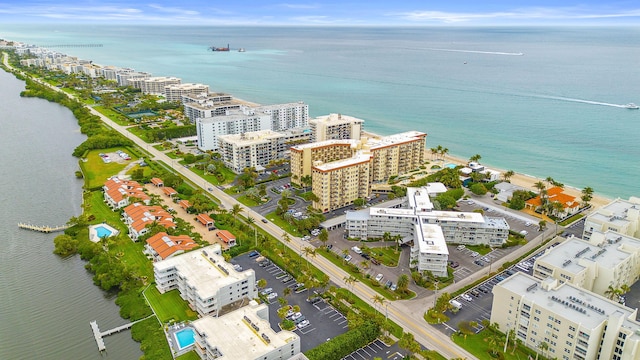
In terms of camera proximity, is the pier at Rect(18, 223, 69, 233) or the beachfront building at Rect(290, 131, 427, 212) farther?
the beachfront building at Rect(290, 131, 427, 212)

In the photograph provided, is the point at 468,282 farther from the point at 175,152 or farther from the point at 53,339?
the point at 175,152

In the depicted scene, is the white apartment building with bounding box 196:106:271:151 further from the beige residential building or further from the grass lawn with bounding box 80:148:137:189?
the beige residential building

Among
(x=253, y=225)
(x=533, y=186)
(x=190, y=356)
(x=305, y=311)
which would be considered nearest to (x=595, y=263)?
(x=305, y=311)

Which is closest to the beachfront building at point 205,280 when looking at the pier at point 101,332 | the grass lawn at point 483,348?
the pier at point 101,332

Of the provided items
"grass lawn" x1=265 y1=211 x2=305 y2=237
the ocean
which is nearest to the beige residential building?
"grass lawn" x1=265 y1=211 x2=305 y2=237

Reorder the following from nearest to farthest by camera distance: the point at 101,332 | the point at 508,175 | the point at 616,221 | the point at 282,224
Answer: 1. the point at 101,332
2. the point at 616,221
3. the point at 282,224
4. the point at 508,175

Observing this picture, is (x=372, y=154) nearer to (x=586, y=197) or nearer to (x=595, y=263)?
(x=586, y=197)
